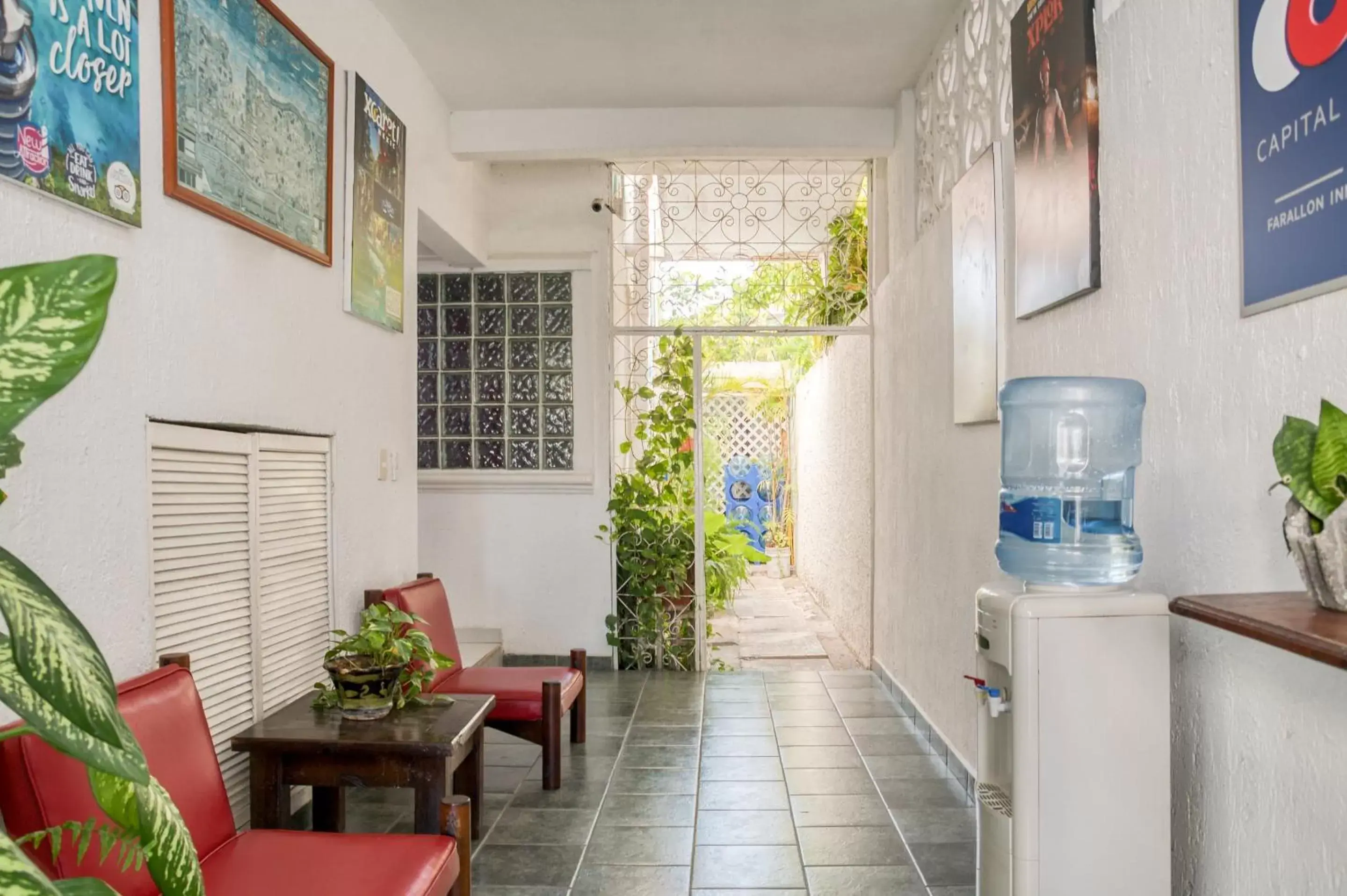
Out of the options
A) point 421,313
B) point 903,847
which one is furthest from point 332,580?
point 421,313

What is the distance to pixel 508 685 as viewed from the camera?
364cm

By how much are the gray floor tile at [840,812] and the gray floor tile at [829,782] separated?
0.15 feet

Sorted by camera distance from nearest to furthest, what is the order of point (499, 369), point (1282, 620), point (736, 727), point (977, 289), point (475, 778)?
point (1282, 620) < point (475, 778) < point (977, 289) < point (736, 727) < point (499, 369)

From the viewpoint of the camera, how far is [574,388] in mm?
5438

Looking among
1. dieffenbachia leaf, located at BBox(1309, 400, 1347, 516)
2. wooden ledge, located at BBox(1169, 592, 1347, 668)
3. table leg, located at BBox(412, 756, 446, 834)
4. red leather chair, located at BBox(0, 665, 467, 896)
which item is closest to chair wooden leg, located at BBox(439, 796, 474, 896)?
red leather chair, located at BBox(0, 665, 467, 896)

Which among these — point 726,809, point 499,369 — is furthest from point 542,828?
point 499,369

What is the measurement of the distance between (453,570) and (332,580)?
7.78ft

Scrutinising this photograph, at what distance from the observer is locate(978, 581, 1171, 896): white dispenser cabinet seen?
1.71 metres

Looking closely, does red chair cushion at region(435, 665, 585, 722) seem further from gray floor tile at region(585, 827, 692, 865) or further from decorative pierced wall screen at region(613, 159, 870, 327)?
decorative pierced wall screen at region(613, 159, 870, 327)

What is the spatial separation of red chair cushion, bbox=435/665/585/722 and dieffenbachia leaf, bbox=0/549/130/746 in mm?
2808

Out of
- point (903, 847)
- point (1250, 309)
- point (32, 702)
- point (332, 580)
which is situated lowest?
point (903, 847)

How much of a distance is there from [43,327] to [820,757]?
3592mm

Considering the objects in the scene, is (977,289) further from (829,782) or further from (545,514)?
(545,514)

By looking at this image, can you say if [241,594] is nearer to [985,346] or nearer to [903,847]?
[903,847]
